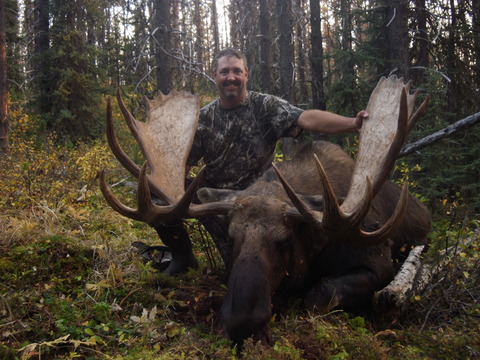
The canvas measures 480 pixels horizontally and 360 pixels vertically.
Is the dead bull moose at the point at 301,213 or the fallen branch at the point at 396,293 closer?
the dead bull moose at the point at 301,213

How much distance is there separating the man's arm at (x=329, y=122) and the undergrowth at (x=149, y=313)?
4.01 ft

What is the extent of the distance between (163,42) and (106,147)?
296 centimetres

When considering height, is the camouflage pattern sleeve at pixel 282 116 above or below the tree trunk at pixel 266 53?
below

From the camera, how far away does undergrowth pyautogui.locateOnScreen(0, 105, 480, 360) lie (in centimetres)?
280

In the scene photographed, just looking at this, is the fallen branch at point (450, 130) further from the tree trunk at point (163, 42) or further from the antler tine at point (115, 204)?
the tree trunk at point (163, 42)

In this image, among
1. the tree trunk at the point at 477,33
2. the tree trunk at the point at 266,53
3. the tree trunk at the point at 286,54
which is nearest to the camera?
the tree trunk at the point at 477,33

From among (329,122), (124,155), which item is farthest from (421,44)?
(124,155)

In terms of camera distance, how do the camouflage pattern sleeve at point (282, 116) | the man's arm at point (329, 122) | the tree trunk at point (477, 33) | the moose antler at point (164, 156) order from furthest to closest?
the tree trunk at point (477, 33) < the camouflage pattern sleeve at point (282, 116) < the man's arm at point (329, 122) < the moose antler at point (164, 156)

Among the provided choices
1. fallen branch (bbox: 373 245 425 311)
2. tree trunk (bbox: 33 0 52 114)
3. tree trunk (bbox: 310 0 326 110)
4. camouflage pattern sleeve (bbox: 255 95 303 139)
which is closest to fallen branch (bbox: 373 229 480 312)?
fallen branch (bbox: 373 245 425 311)

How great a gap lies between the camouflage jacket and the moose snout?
2.23 metres

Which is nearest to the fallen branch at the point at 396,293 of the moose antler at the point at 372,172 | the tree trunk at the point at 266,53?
the moose antler at the point at 372,172

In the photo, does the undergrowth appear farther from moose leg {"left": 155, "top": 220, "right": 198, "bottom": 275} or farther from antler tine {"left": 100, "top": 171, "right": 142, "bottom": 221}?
antler tine {"left": 100, "top": 171, "right": 142, "bottom": 221}

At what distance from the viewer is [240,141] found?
526 centimetres

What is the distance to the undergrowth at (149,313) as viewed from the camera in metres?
2.80
